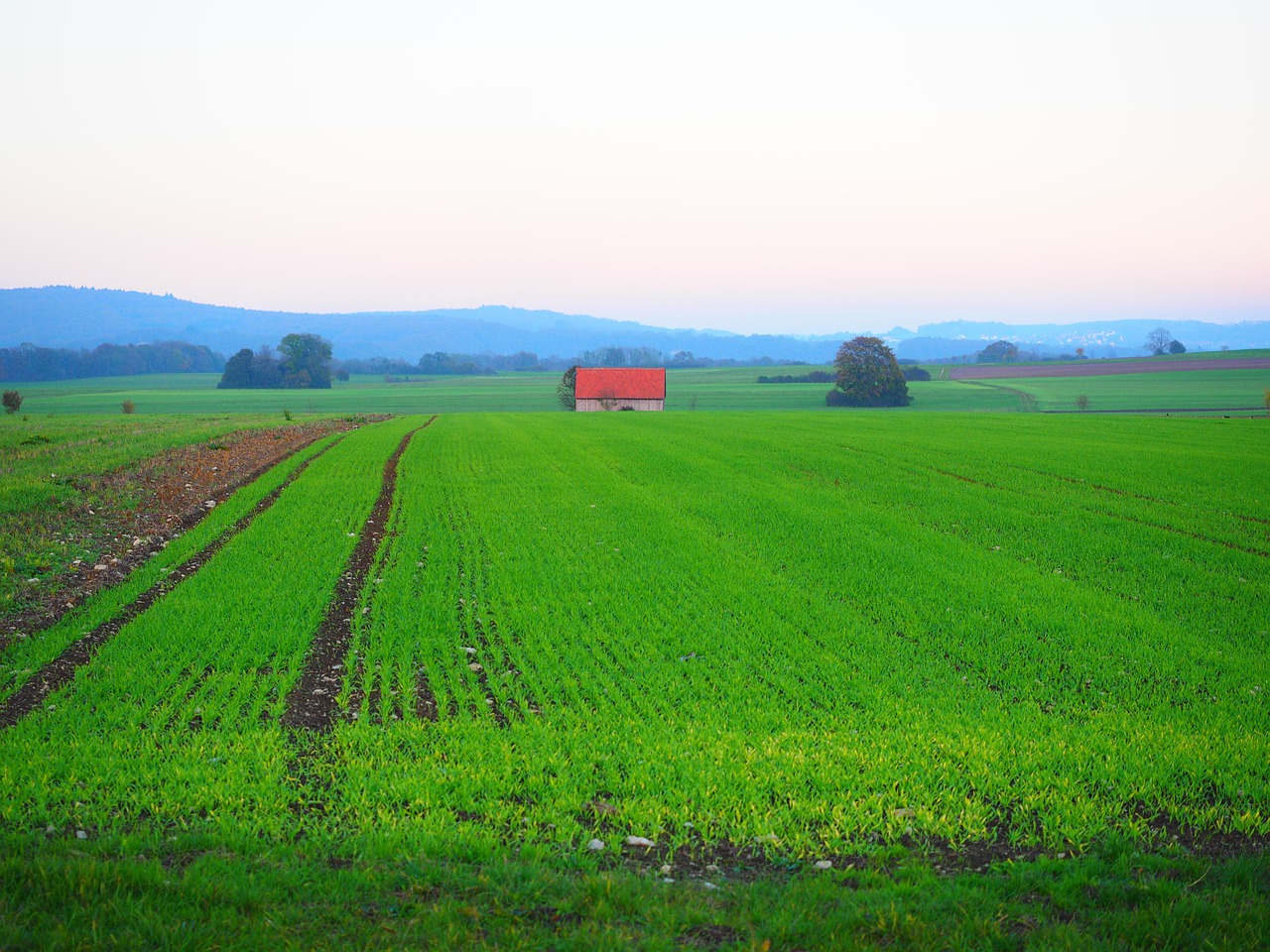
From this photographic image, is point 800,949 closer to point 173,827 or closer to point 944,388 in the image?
point 173,827

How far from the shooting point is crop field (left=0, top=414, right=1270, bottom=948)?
215 inches

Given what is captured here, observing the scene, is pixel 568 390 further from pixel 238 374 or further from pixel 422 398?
pixel 238 374

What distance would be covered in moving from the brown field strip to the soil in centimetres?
→ 84

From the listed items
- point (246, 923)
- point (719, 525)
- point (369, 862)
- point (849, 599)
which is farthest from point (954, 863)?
point (719, 525)

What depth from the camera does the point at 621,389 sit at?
290ft

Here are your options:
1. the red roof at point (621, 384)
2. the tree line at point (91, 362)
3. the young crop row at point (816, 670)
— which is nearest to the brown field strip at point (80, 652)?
the young crop row at point (816, 670)

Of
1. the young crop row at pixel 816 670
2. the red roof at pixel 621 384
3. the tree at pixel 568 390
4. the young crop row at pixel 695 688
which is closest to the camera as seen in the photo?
the young crop row at pixel 695 688

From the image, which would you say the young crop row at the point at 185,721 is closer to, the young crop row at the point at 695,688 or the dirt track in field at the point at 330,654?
the young crop row at the point at 695,688

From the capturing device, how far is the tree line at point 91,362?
155625mm

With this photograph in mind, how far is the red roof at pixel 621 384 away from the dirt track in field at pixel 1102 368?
70998 mm

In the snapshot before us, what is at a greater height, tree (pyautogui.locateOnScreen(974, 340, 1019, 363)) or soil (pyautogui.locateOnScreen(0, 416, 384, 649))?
tree (pyautogui.locateOnScreen(974, 340, 1019, 363))

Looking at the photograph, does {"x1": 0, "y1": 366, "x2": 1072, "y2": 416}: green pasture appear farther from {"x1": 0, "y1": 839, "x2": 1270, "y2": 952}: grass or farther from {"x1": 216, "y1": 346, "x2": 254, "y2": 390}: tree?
{"x1": 0, "y1": 839, "x2": 1270, "y2": 952}: grass

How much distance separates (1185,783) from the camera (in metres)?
7.32

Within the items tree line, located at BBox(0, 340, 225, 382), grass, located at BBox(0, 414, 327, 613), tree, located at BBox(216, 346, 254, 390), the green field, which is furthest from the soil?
tree line, located at BBox(0, 340, 225, 382)
